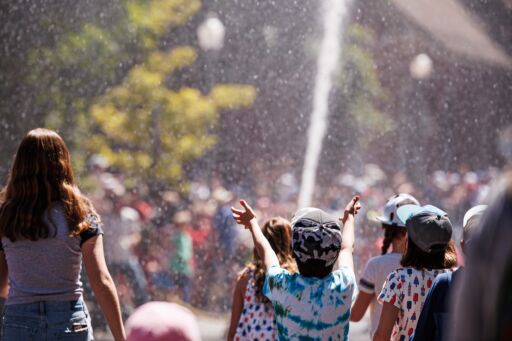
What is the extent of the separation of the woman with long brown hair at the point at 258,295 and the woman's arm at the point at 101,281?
0.83 m

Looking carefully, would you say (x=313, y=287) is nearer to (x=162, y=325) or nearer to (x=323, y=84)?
(x=162, y=325)

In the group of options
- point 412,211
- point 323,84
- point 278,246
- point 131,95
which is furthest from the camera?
point 323,84

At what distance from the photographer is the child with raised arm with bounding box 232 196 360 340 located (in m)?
2.92

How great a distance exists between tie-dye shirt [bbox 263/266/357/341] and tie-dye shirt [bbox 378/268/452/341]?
0.40 meters

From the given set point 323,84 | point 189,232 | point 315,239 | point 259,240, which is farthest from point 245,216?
point 323,84

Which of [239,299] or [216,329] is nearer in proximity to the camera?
[239,299]

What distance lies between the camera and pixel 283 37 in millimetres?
10617

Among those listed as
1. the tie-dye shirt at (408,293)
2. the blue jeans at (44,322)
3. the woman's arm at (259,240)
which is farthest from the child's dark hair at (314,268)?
the blue jeans at (44,322)

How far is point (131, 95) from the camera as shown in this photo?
10148 mm

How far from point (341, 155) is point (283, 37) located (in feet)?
4.85

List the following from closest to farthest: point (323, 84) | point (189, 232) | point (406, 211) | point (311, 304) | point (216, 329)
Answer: point (311, 304) → point (406, 211) → point (216, 329) → point (189, 232) → point (323, 84)

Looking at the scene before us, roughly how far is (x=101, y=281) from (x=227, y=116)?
23.3 feet

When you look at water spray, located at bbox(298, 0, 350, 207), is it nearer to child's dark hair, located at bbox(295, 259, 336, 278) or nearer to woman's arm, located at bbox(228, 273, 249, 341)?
woman's arm, located at bbox(228, 273, 249, 341)

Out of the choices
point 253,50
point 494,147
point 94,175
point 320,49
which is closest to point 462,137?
point 494,147
